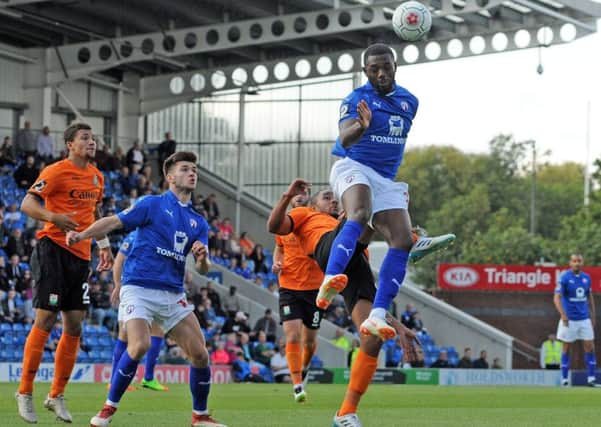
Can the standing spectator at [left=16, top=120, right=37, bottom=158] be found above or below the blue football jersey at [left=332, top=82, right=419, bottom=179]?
above

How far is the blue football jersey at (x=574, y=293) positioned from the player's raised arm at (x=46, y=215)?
1591 cm

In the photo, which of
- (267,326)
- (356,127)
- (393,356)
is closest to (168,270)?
(356,127)

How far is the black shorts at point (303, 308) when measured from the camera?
619 inches

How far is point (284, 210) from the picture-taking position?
11625 mm

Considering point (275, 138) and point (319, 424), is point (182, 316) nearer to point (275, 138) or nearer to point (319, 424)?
point (319, 424)

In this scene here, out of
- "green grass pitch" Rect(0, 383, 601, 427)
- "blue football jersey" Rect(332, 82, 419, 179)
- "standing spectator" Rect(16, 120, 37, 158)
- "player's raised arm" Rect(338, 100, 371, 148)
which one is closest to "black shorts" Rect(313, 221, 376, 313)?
"green grass pitch" Rect(0, 383, 601, 427)

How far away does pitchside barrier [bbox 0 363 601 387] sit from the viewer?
24.1 m

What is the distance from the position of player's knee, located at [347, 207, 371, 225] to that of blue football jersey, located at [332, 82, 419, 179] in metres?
0.43

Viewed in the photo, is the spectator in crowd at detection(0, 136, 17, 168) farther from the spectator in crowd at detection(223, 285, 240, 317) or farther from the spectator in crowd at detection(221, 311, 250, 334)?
the spectator in crowd at detection(221, 311, 250, 334)

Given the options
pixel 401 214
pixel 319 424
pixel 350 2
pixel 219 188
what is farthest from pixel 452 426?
pixel 219 188

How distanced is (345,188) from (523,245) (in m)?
78.3

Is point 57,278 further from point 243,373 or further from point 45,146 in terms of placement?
point 45,146

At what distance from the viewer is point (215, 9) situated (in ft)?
118

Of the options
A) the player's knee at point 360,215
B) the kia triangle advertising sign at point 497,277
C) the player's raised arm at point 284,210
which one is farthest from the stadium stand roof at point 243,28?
the player's knee at point 360,215
